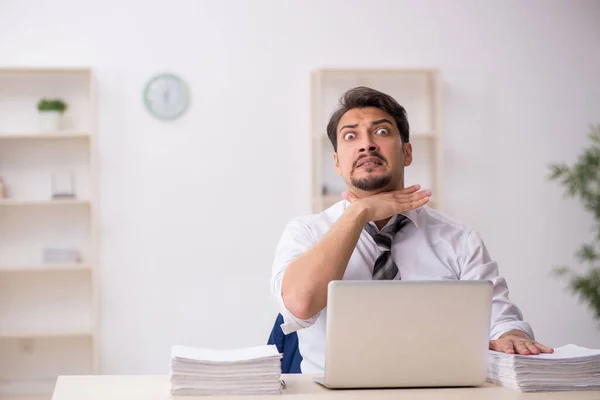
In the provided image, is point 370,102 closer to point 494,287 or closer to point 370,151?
point 370,151

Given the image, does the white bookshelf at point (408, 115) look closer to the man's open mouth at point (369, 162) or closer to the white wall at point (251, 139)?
the white wall at point (251, 139)

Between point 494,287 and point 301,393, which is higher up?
point 494,287

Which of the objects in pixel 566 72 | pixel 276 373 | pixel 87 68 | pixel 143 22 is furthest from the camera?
pixel 566 72

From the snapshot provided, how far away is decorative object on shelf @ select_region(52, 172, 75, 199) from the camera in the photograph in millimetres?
4711

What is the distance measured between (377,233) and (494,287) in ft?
1.23

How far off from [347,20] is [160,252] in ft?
6.09

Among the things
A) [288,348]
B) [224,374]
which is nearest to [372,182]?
[288,348]

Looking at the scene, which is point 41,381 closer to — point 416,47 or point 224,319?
point 224,319

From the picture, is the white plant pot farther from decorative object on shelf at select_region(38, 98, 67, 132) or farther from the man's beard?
the man's beard

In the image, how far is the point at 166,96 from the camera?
487 cm

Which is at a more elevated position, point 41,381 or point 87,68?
point 87,68

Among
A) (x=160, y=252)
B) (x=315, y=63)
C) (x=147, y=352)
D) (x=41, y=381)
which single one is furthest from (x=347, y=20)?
(x=41, y=381)

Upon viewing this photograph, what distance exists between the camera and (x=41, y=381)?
4.77m

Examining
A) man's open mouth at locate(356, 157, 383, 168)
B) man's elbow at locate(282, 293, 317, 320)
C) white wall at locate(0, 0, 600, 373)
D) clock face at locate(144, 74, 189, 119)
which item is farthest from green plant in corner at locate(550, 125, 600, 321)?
man's elbow at locate(282, 293, 317, 320)
